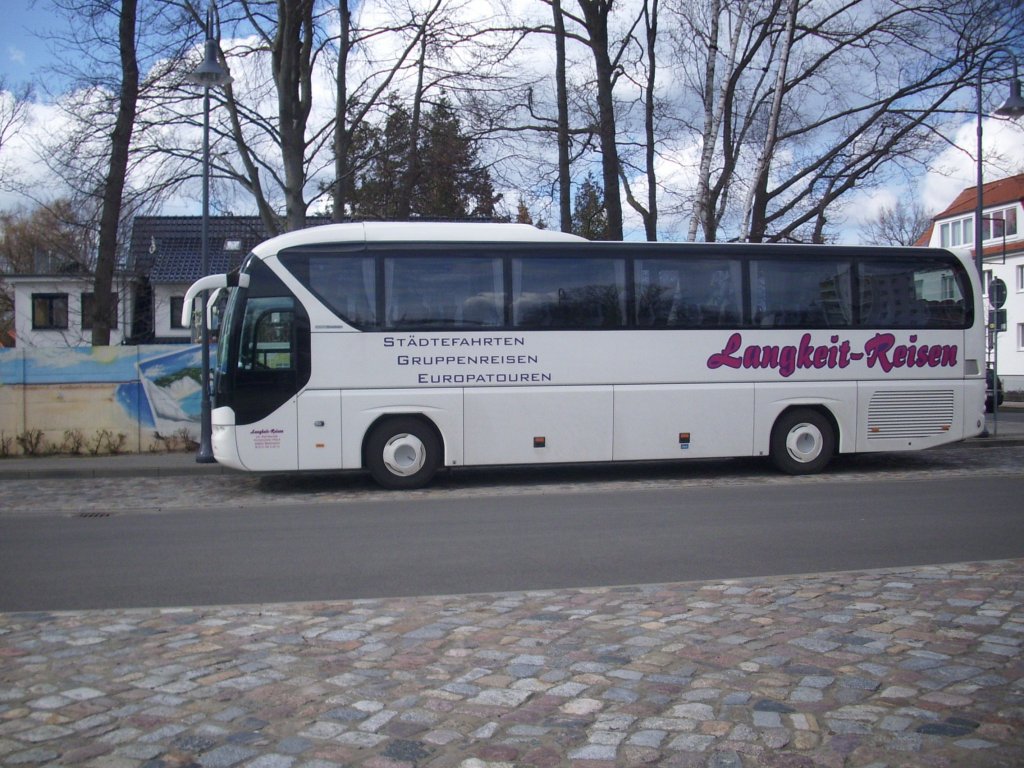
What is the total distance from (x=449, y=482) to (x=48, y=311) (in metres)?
37.2

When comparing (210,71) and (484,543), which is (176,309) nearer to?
(210,71)

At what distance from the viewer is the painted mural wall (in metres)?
18.8

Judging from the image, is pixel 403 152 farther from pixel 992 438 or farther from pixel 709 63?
pixel 992 438

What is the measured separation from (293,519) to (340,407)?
8.83 ft

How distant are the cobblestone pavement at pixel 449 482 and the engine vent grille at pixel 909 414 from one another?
64 centimetres

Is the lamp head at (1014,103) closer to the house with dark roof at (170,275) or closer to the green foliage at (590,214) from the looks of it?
the green foliage at (590,214)

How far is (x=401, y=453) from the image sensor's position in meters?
14.2

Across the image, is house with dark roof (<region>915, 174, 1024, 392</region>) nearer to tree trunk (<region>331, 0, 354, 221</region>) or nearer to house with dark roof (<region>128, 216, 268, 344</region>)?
house with dark roof (<region>128, 216, 268, 344</region>)

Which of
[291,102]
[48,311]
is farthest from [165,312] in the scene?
[291,102]

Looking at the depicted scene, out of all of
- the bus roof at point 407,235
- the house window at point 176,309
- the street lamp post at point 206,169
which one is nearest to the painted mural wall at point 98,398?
the street lamp post at point 206,169

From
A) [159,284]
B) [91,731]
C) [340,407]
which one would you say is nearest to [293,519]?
[340,407]

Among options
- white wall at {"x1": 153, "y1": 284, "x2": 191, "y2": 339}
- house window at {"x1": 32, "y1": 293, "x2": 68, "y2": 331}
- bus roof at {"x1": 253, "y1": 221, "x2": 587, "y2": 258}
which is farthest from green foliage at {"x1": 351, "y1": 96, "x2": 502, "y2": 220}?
house window at {"x1": 32, "y1": 293, "x2": 68, "y2": 331}

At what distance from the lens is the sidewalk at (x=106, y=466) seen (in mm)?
16531

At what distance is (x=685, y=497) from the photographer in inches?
504
